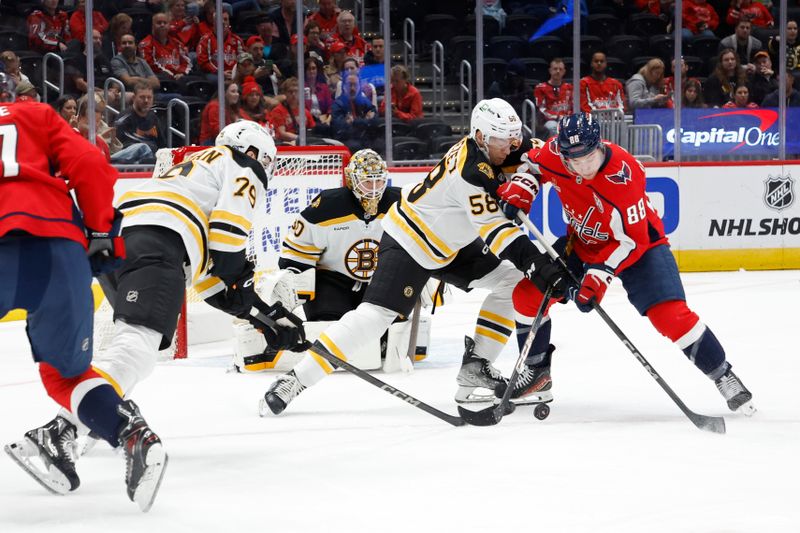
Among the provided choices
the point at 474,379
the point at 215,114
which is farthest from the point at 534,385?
the point at 215,114

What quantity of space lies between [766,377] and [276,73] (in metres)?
4.17

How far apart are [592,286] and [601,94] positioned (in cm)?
498

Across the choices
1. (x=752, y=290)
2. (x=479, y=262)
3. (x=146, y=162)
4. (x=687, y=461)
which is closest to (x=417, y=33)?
(x=146, y=162)

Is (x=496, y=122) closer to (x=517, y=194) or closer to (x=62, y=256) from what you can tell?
(x=517, y=194)

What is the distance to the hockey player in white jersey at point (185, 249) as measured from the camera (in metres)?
3.02

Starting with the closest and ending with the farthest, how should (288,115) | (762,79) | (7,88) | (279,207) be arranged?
(279,207) < (7,88) < (288,115) < (762,79)

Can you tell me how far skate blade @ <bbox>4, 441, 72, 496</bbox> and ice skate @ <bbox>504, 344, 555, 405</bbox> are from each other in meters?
1.64

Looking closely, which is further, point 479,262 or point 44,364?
point 479,262

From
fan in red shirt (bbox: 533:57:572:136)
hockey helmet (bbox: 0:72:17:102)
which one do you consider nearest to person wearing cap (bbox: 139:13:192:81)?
hockey helmet (bbox: 0:72:17:102)

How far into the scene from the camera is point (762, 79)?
852cm

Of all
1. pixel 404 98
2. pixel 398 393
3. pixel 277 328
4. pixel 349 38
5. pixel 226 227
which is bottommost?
pixel 398 393

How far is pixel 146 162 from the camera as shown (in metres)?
6.86

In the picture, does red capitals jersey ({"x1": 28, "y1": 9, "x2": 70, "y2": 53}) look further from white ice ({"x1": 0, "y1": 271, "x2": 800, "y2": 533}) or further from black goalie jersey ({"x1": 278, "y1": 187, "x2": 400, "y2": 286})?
black goalie jersey ({"x1": 278, "y1": 187, "x2": 400, "y2": 286})

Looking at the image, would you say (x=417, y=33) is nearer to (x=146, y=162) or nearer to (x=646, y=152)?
(x=646, y=152)
